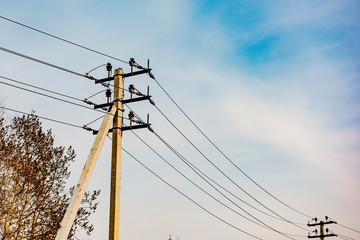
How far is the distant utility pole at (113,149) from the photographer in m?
12.7

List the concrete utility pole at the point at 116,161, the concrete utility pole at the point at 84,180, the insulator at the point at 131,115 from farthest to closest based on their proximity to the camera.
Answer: the insulator at the point at 131,115 → the concrete utility pole at the point at 116,161 → the concrete utility pole at the point at 84,180

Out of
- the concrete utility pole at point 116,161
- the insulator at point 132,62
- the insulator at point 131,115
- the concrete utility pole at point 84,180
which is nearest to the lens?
the concrete utility pole at point 84,180

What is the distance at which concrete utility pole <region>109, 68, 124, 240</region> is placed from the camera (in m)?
13.1

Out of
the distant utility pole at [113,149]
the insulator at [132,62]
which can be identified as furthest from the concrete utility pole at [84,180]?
the insulator at [132,62]

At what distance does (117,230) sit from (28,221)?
49.9ft

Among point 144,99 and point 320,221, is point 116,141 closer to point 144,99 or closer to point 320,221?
point 144,99

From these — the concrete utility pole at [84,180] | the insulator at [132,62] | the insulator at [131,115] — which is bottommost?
the concrete utility pole at [84,180]

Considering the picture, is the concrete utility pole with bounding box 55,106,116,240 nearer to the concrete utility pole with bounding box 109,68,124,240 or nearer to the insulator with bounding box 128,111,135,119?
the concrete utility pole with bounding box 109,68,124,240

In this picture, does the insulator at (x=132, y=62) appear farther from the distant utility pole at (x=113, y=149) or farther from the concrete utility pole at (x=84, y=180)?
the concrete utility pole at (x=84, y=180)

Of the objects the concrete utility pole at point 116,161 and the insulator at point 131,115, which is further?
the insulator at point 131,115

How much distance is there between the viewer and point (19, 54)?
1235cm

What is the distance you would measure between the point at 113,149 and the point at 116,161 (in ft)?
1.53

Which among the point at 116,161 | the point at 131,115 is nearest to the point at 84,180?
the point at 116,161

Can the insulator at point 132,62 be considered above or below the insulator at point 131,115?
above
